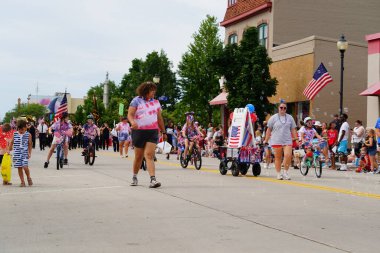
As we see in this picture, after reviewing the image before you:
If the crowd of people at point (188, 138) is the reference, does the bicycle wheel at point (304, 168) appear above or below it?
below

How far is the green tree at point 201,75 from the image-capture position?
5866 centimetres

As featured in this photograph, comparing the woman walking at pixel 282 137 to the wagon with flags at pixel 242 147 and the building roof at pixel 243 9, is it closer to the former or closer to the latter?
the wagon with flags at pixel 242 147

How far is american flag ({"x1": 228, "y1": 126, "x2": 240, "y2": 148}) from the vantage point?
1683cm

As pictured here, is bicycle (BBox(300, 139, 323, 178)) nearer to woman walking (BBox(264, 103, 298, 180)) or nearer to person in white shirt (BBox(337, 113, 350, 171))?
woman walking (BBox(264, 103, 298, 180))

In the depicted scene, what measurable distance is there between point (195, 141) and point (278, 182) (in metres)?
5.81

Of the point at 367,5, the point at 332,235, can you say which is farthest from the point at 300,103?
the point at 332,235

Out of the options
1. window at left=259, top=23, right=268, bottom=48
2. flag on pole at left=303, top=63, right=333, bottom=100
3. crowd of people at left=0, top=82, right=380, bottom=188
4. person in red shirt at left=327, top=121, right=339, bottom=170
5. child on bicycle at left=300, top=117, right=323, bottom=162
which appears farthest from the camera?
window at left=259, top=23, right=268, bottom=48

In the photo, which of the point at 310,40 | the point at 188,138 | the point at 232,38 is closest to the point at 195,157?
the point at 188,138

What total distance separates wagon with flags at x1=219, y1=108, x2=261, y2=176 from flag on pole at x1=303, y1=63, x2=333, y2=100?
1406cm

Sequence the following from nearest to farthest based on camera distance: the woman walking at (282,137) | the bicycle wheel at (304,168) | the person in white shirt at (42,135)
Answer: the woman walking at (282,137) < the bicycle wheel at (304,168) < the person in white shirt at (42,135)

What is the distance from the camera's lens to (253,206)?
32.8 feet

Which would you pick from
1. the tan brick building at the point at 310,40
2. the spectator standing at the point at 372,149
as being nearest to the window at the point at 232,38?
→ the tan brick building at the point at 310,40

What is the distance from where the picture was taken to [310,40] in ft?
116

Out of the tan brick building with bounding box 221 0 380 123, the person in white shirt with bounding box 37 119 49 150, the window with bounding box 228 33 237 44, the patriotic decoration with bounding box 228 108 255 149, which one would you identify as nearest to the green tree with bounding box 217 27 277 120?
the tan brick building with bounding box 221 0 380 123
